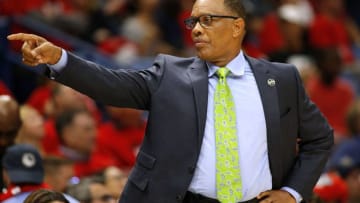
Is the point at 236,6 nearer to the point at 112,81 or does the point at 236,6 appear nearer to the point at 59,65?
the point at 112,81

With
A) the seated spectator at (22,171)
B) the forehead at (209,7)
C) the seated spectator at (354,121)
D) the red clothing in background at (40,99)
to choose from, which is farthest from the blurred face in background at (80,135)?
the forehead at (209,7)

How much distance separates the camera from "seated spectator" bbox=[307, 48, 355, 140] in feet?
32.4

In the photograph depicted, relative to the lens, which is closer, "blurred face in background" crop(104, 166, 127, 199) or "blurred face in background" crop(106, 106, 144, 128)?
"blurred face in background" crop(104, 166, 127, 199)

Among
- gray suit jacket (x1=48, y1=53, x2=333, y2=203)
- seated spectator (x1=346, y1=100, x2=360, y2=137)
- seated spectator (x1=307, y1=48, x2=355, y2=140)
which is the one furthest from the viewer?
seated spectator (x1=307, y1=48, x2=355, y2=140)

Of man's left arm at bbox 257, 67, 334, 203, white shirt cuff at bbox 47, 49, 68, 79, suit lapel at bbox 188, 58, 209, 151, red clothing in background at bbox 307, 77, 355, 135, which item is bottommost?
red clothing in background at bbox 307, 77, 355, 135

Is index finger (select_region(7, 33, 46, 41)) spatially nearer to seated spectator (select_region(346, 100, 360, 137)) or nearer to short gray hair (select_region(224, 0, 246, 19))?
short gray hair (select_region(224, 0, 246, 19))

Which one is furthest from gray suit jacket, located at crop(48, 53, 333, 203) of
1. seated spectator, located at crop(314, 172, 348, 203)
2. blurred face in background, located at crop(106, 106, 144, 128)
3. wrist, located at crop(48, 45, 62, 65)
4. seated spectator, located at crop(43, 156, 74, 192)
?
blurred face in background, located at crop(106, 106, 144, 128)

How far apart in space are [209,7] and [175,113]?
497mm

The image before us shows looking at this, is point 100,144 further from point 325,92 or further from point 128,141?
point 325,92

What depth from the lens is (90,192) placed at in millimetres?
5895

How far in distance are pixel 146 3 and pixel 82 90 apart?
6.26 metres

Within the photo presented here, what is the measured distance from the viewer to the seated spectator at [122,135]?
309 inches

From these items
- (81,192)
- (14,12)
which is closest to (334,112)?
(14,12)

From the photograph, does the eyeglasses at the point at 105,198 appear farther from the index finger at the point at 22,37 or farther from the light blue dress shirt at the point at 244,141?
the index finger at the point at 22,37
